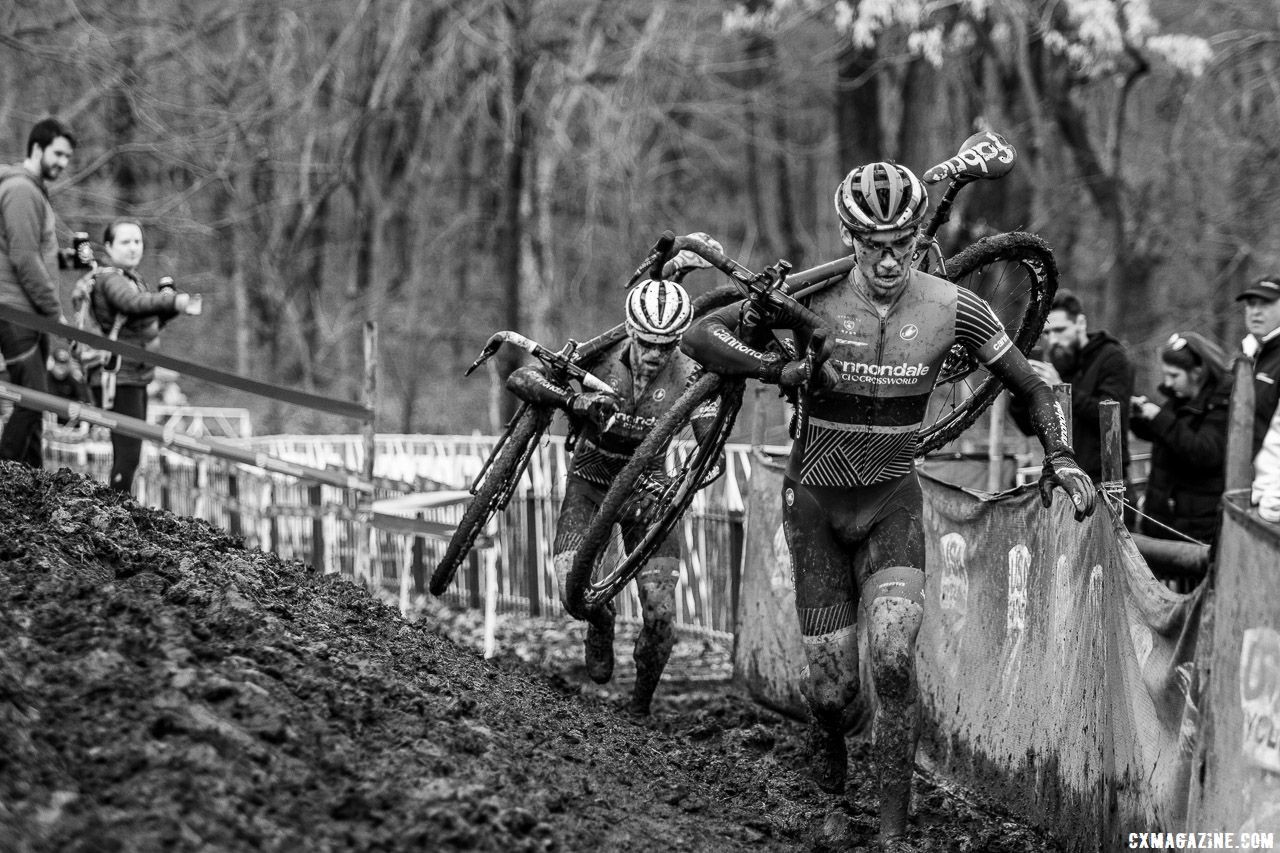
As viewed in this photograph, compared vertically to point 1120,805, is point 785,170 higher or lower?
higher

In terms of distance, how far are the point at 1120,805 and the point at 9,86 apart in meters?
18.0

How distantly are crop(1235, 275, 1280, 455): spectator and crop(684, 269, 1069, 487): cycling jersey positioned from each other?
1.81 meters

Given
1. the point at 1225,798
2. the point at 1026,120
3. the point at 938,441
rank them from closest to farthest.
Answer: the point at 1225,798, the point at 938,441, the point at 1026,120

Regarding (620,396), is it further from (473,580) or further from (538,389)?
(473,580)


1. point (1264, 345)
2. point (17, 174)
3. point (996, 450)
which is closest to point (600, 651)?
point (996, 450)

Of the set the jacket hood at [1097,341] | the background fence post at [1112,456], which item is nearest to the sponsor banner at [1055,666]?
the background fence post at [1112,456]

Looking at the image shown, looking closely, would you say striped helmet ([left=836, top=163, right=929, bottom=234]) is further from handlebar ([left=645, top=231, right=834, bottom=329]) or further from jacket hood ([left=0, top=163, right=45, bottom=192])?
jacket hood ([left=0, top=163, right=45, bottom=192])

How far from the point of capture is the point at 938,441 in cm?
754

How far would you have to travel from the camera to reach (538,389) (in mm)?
7828

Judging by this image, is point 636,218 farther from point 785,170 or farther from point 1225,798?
point 1225,798

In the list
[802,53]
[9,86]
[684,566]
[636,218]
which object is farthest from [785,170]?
[684,566]

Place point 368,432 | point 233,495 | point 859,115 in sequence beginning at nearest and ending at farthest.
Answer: point 368,432 → point 233,495 → point 859,115

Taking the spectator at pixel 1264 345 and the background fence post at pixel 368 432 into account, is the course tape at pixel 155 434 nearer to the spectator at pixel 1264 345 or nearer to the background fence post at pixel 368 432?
the background fence post at pixel 368 432

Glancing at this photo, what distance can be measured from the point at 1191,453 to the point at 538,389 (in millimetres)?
3569
